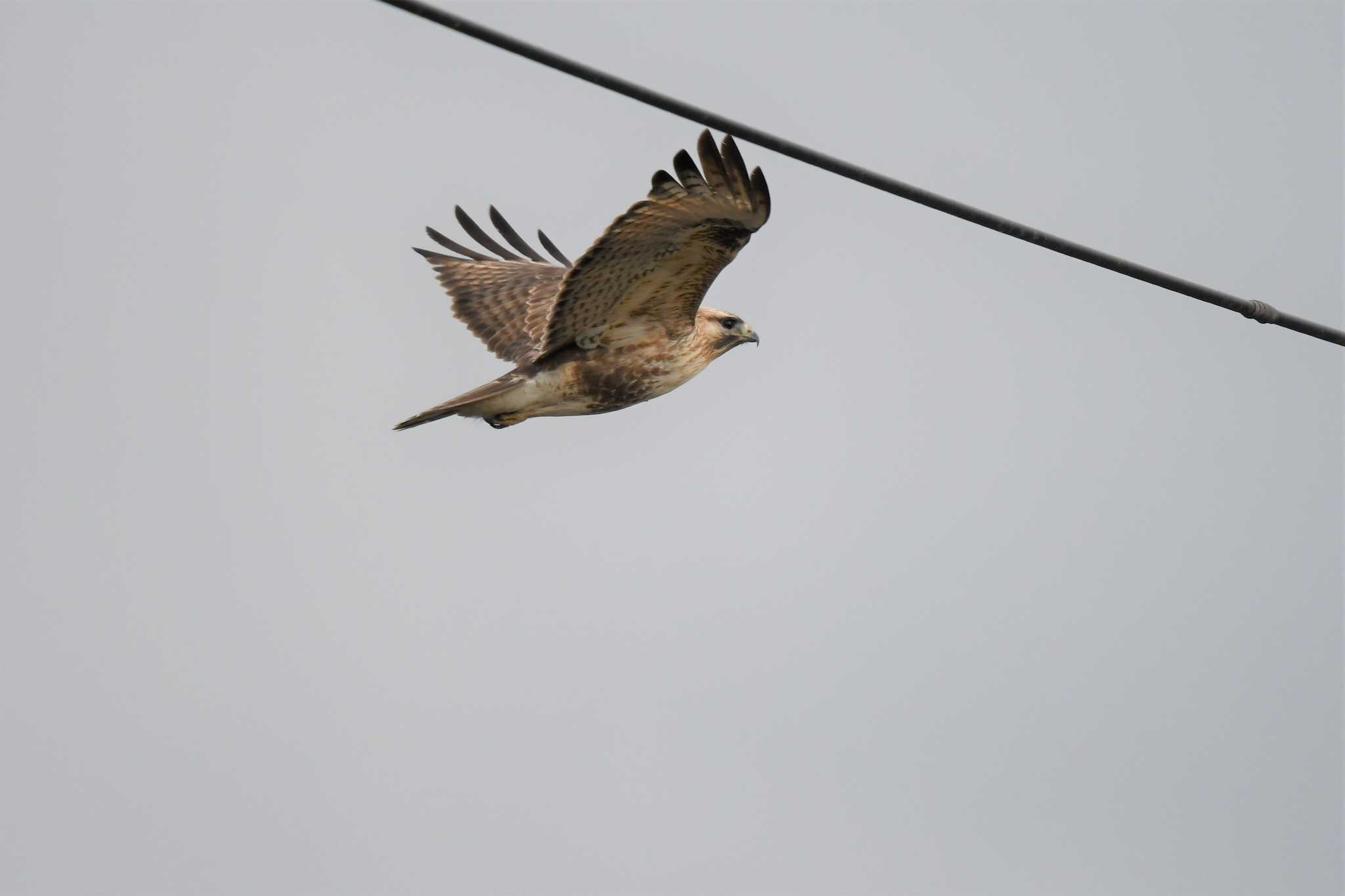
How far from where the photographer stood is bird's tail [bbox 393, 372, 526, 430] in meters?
10.6

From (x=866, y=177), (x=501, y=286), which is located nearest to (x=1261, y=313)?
(x=866, y=177)

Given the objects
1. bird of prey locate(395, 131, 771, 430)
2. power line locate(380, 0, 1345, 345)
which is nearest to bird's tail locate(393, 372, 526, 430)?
bird of prey locate(395, 131, 771, 430)

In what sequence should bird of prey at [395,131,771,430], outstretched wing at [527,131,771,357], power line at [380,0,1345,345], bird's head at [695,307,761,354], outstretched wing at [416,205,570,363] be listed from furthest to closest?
outstretched wing at [416,205,570,363] → bird's head at [695,307,761,354] → bird of prey at [395,131,771,430] → outstretched wing at [527,131,771,357] → power line at [380,0,1345,345]

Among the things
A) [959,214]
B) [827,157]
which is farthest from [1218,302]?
[827,157]

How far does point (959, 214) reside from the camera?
23.2 ft

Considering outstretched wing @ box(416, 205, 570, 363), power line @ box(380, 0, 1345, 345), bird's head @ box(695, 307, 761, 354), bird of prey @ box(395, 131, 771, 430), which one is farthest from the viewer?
outstretched wing @ box(416, 205, 570, 363)

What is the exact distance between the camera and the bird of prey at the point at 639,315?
986 cm

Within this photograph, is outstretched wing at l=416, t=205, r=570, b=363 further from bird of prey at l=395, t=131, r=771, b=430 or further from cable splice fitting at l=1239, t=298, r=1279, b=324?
cable splice fitting at l=1239, t=298, r=1279, b=324

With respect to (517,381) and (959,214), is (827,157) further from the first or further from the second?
(517,381)

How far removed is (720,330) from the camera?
1173 cm

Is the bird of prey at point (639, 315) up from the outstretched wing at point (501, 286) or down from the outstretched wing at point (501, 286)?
down

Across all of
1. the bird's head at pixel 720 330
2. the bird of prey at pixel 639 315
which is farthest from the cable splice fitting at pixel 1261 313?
the bird's head at pixel 720 330

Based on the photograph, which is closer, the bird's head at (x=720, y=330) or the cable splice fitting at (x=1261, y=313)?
the cable splice fitting at (x=1261, y=313)

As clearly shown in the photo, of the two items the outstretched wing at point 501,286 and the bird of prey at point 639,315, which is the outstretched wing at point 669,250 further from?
the outstretched wing at point 501,286
